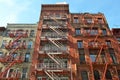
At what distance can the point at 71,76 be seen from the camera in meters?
30.6

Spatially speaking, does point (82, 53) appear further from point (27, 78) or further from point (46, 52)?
point (27, 78)

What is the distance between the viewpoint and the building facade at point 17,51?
32.7 m

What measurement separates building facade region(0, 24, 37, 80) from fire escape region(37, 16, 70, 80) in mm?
2959

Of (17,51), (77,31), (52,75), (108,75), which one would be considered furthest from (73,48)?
(17,51)

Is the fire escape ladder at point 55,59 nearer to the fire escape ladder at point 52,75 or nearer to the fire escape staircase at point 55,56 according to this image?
the fire escape staircase at point 55,56

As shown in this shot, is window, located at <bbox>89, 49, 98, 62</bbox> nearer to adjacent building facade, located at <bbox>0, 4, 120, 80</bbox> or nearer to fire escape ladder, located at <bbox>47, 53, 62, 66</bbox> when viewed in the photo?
adjacent building facade, located at <bbox>0, 4, 120, 80</bbox>

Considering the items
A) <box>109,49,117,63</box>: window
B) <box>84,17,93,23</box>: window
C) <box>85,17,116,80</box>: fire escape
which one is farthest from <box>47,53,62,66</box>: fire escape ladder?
<box>84,17,93,23</box>: window

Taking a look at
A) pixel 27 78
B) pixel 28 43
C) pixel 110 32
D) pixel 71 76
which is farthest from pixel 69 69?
pixel 110 32

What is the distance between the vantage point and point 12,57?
35.4 meters

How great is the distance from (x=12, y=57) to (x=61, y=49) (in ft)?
32.5

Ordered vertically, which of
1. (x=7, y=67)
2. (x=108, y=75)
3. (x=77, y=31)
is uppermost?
(x=77, y=31)

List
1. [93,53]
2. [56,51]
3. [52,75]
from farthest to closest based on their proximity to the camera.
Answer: [93,53], [56,51], [52,75]

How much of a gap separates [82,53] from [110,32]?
30.6ft

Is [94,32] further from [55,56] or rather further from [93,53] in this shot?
[55,56]
